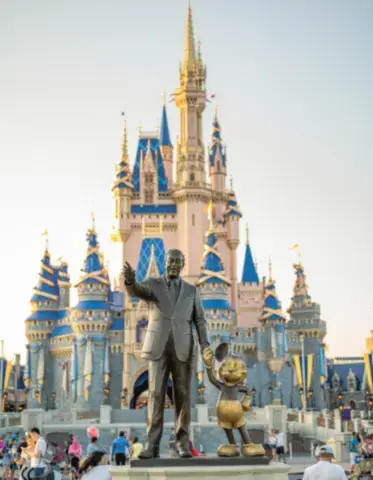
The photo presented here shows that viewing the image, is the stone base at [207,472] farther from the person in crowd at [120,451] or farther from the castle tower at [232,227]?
the castle tower at [232,227]

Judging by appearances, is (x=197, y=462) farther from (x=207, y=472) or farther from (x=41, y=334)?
(x=41, y=334)

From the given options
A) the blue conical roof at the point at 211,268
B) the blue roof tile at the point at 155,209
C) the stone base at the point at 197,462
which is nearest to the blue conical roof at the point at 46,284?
the blue roof tile at the point at 155,209

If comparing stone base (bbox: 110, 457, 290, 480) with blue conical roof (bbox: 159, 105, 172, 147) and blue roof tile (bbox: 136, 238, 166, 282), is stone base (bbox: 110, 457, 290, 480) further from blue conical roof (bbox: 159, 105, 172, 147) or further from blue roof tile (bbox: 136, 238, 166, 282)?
blue conical roof (bbox: 159, 105, 172, 147)

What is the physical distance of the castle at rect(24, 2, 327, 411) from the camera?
56094 mm

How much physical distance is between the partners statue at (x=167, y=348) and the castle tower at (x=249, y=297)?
54.8 metres

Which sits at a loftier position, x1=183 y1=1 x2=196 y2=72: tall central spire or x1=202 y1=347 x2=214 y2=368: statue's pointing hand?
x1=183 y1=1 x2=196 y2=72: tall central spire

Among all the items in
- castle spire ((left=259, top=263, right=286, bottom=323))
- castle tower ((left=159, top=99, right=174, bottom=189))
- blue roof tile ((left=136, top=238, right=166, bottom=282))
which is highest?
castle tower ((left=159, top=99, right=174, bottom=189))

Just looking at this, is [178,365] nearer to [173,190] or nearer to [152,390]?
[152,390]

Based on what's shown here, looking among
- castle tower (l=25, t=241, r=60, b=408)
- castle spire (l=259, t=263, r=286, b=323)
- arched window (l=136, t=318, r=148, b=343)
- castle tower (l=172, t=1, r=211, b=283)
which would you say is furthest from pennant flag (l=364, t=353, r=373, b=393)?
castle tower (l=25, t=241, r=60, b=408)

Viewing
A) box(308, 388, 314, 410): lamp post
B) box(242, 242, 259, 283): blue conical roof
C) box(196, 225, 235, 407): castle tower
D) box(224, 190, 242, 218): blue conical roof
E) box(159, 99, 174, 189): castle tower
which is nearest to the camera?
box(196, 225, 235, 407): castle tower

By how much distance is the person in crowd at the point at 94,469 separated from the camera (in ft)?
28.5

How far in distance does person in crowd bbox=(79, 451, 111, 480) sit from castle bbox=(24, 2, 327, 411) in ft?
142

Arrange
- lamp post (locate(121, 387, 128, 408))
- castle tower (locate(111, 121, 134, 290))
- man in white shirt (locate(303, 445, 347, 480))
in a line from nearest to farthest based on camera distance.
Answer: man in white shirt (locate(303, 445, 347, 480)), lamp post (locate(121, 387, 128, 408)), castle tower (locate(111, 121, 134, 290))

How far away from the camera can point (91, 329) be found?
56.1 meters
